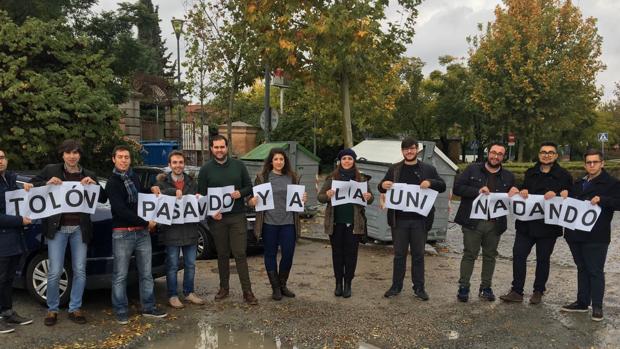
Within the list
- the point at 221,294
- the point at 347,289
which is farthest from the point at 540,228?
the point at 221,294

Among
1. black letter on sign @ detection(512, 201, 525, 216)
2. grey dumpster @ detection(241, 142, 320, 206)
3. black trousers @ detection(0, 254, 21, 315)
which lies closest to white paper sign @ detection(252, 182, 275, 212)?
black trousers @ detection(0, 254, 21, 315)

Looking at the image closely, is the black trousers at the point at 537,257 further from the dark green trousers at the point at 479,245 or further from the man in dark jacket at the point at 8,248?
the man in dark jacket at the point at 8,248

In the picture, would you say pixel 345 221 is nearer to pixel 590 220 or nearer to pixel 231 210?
pixel 231 210

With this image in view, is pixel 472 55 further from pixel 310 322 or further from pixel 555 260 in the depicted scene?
pixel 310 322

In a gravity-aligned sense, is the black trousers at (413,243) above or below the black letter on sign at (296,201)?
below

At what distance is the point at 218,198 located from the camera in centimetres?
598

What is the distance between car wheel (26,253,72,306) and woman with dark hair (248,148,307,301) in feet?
6.79

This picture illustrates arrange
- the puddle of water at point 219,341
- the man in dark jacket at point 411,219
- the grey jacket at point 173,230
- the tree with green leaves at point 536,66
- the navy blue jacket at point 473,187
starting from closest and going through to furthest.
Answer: the puddle of water at point 219,341 → the grey jacket at point 173,230 → the navy blue jacket at point 473,187 → the man in dark jacket at point 411,219 → the tree with green leaves at point 536,66

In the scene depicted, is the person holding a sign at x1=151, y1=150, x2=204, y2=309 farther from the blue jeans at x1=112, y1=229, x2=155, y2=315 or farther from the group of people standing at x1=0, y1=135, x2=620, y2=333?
the blue jeans at x1=112, y1=229, x2=155, y2=315

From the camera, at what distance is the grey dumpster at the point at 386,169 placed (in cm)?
937

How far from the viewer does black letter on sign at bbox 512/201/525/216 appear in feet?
20.0

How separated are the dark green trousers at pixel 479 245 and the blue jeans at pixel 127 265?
3.47 meters

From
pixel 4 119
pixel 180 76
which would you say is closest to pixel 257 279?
pixel 4 119

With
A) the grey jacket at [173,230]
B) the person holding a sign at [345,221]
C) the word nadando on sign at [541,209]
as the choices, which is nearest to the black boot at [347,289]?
the person holding a sign at [345,221]
